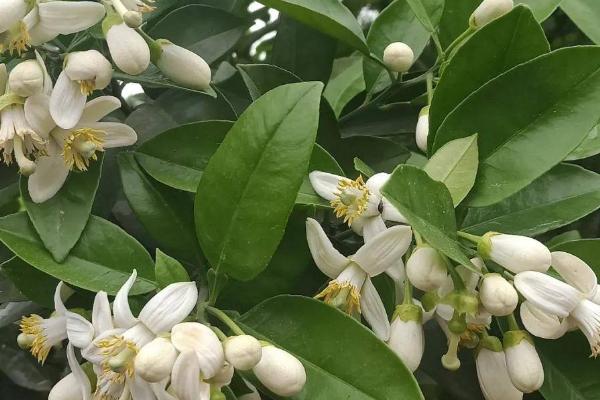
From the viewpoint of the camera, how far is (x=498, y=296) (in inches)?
21.6

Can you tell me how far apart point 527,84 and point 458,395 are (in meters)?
0.34

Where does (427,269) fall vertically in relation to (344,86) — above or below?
above

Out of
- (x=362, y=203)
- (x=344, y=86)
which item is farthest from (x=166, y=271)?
(x=344, y=86)

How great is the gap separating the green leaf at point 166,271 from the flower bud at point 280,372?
0.32 ft

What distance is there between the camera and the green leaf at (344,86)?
3.23 ft

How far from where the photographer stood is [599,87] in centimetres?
60

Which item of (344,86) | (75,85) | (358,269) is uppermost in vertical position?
(75,85)

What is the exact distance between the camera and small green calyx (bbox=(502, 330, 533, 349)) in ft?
2.00

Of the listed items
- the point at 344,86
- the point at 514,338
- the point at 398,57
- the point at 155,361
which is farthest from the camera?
the point at 344,86

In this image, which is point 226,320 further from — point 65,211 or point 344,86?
point 344,86

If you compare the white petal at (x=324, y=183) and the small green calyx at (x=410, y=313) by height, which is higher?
the white petal at (x=324, y=183)

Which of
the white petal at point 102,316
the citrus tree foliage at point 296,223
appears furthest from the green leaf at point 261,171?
the white petal at point 102,316

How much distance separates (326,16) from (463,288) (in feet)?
0.90

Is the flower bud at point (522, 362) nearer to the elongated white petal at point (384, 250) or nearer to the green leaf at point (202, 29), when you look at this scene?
the elongated white petal at point (384, 250)
